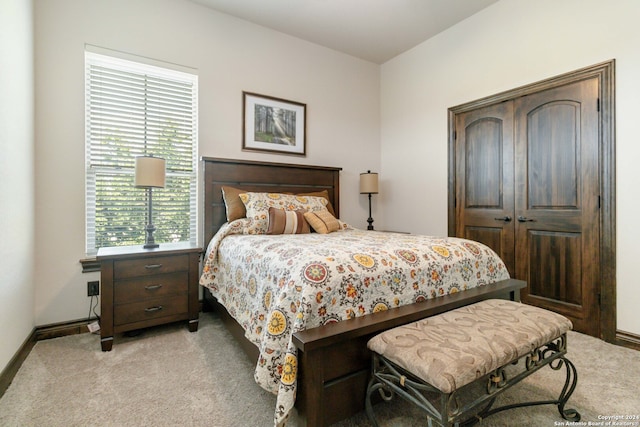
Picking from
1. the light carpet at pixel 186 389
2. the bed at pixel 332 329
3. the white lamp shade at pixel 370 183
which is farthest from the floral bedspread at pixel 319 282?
the white lamp shade at pixel 370 183

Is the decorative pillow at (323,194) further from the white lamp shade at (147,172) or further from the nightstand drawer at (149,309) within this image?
the nightstand drawer at (149,309)

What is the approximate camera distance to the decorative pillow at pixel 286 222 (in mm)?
2549

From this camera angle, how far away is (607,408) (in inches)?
58.9

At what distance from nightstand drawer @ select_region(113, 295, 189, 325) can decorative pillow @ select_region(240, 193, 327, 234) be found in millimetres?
762

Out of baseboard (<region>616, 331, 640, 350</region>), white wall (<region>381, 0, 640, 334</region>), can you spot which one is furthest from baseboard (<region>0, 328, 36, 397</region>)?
baseboard (<region>616, 331, 640, 350</region>)

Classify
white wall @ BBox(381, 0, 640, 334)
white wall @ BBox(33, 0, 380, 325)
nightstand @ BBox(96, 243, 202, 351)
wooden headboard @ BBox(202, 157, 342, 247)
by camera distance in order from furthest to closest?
wooden headboard @ BBox(202, 157, 342, 247), white wall @ BBox(33, 0, 380, 325), white wall @ BBox(381, 0, 640, 334), nightstand @ BBox(96, 243, 202, 351)

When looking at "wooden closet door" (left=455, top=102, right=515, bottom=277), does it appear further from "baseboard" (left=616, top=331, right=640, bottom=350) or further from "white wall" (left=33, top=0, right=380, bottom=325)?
"white wall" (left=33, top=0, right=380, bottom=325)

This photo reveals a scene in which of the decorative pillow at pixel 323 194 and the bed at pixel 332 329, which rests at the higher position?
the decorative pillow at pixel 323 194

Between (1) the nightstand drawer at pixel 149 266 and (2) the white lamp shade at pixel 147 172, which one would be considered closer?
(1) the nightstand drawer at pixel 149 266

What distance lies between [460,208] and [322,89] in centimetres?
216

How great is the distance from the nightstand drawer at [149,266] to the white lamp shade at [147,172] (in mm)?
583

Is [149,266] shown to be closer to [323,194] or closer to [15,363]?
[15,363]

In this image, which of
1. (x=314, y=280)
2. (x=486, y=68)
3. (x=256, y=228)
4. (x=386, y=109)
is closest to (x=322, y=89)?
(x=386, y=109)

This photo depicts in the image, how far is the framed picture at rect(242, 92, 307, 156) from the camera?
3207 mm
